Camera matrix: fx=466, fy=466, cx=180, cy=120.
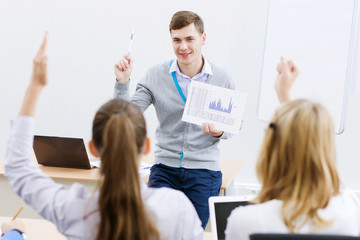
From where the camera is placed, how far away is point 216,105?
2445 millimetres

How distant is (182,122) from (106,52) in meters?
1.60

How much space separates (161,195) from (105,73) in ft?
9.03

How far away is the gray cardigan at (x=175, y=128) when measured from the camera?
251 cm

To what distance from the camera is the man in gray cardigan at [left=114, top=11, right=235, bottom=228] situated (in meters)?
2.48

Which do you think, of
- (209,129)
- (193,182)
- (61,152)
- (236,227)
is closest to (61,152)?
(61,152)

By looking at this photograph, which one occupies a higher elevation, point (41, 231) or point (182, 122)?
point (182, 122)

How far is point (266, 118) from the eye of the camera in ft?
12.0

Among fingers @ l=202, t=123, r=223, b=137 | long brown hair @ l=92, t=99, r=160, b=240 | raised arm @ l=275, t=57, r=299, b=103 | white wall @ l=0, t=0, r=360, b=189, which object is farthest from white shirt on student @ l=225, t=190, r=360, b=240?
white wall @ l=0, t=0, r=360, b=189

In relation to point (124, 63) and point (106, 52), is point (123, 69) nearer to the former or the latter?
point (124, 63)

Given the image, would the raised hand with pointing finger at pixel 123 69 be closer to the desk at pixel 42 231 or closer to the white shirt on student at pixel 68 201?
the desk at pixel 42 231

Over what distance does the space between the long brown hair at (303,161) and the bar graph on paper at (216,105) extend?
121 cm

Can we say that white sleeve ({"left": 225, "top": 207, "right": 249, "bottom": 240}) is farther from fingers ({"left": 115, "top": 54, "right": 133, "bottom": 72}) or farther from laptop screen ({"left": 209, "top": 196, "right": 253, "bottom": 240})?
fingers ({"left": 115, "top": 54, "right": 133, "bottom": 72})

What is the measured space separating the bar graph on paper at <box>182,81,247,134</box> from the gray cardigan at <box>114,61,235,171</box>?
9cm

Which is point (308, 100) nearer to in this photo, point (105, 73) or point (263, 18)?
point (263, 18)
